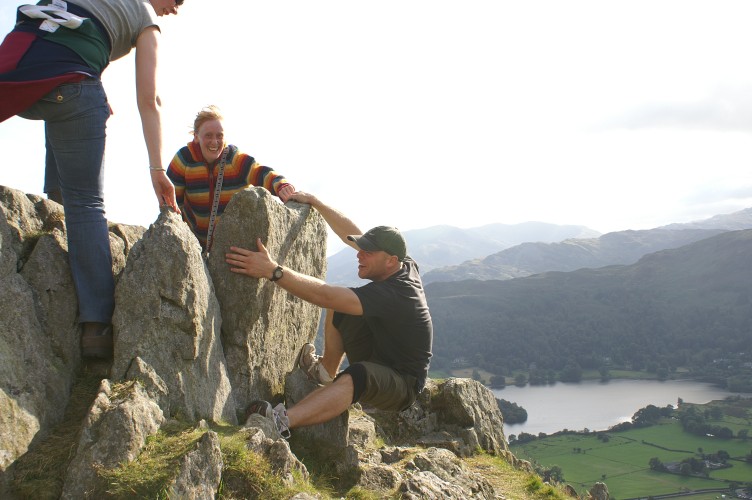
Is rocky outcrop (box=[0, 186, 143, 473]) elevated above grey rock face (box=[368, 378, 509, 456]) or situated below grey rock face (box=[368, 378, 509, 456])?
above

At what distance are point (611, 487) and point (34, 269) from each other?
414ft

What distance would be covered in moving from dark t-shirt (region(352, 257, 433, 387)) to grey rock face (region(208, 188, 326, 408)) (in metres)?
1.86

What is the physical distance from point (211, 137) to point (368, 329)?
4887mm

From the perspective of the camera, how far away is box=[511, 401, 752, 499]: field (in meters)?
115

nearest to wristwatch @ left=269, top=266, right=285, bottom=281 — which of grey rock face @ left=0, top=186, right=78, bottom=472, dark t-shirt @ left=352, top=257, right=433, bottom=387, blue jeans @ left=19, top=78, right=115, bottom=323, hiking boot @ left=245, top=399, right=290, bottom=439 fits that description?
dark t-shirt @ left=352, top=257, right=433, bottom=387

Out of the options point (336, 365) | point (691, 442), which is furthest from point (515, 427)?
point (336, 365)

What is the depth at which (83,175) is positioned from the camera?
7.89 metres

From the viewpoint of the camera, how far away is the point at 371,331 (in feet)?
36.7

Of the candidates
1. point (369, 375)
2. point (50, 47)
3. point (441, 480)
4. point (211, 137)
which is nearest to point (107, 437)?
point (369, 375)

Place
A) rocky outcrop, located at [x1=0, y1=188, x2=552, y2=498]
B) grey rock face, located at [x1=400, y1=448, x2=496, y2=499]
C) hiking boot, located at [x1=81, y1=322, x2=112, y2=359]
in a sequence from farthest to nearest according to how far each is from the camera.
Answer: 1. grey rock face, located at [x1=400, y1=448, x2=496, y2=499]
2. hiking boot, located at [x1=81, y1=322, x2=112, y2=359]
3. rocky outcrop, located at [x1=0, y1=188, x2=552, y2=498]

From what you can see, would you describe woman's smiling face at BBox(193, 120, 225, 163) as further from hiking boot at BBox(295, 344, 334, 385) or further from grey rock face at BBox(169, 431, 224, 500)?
grey rock face at BBox(169, 431, 224, 500)

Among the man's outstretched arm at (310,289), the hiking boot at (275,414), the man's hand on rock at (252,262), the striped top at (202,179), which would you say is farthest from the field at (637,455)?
the man's hand on rock at (252,262)

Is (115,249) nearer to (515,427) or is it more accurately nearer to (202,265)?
(202,265)

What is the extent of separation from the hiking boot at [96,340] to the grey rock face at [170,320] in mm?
259
